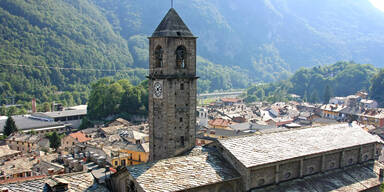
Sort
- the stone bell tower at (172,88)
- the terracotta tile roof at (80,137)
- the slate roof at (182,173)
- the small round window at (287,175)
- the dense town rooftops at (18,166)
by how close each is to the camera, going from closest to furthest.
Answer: the slate roof at (182,173), the small round window at (287,175), the stone bell tower at (172,88), the dense town rooftops at (18,166), the terracotta tile roof at (80,137)

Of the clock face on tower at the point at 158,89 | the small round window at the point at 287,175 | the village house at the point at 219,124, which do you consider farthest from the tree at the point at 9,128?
the small round window at the point at 287,175

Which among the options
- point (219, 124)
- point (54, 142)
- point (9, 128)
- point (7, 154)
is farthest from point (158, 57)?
point (9, 128)

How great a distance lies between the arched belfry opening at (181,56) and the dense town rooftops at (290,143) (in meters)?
7.58

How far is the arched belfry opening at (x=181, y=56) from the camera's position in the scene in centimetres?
3115

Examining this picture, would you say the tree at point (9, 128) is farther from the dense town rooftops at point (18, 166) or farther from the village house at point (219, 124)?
the village house at point (219, 124)

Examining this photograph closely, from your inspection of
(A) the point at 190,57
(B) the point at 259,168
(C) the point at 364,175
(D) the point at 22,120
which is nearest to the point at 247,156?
(B) the point at 259,168

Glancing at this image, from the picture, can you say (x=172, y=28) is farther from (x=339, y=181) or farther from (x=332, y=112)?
(x=332, y=112)

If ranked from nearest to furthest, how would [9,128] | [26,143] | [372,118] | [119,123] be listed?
[26,143] → [9,128] → [119,123] → [372,118]

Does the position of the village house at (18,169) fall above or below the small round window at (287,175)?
below

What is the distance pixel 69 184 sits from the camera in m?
25.6

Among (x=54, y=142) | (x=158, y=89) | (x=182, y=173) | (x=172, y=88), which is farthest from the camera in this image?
(x=54, y=142)

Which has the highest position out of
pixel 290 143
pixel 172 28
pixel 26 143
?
pixel 172 28

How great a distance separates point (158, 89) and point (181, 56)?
3.55 m

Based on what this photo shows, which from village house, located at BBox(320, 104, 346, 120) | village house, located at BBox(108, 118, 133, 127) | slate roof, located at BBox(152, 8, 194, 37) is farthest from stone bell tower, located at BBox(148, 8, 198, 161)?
village house, located at BBox(320, 104, 346, 120)
